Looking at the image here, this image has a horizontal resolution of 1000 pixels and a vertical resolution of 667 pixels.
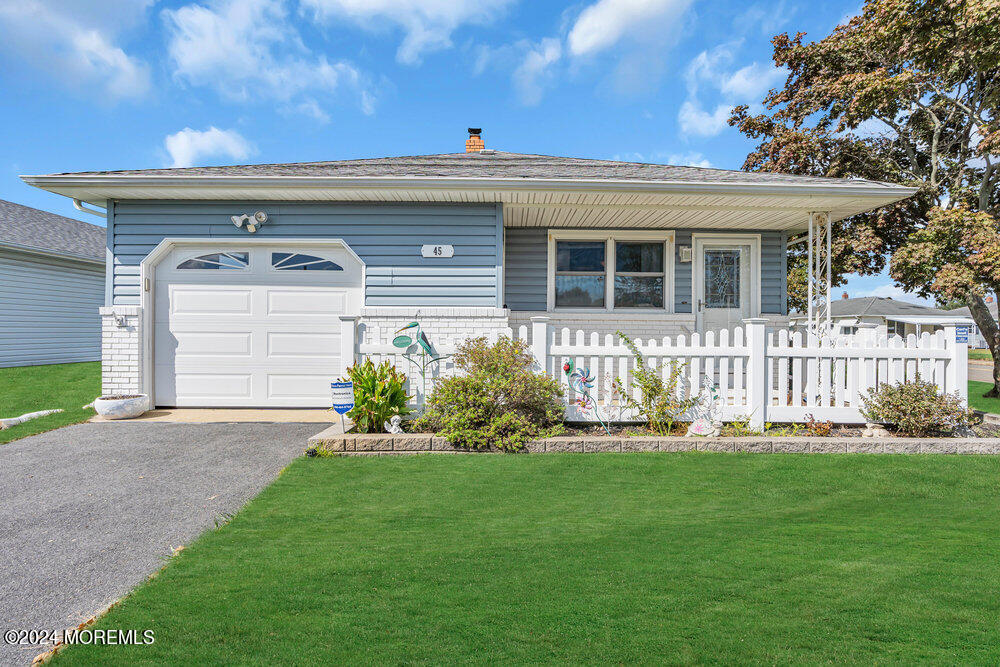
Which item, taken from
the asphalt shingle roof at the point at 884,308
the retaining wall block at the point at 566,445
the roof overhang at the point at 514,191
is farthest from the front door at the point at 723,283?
the asphalt shingle roof at the point at 884,308

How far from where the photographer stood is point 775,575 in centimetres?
247

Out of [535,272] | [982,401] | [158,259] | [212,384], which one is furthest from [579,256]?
[982,401]

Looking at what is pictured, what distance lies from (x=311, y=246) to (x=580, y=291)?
168 inches

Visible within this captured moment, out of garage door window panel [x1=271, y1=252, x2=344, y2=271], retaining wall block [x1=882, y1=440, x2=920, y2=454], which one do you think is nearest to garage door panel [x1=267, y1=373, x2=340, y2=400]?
garage door window panel [x1=271, y1=252, x2=344, y2=271]

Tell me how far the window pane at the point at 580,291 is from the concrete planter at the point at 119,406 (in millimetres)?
6167

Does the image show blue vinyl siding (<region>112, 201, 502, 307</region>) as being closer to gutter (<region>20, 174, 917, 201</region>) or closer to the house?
the house

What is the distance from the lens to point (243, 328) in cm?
733

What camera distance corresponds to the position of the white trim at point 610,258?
8.65m

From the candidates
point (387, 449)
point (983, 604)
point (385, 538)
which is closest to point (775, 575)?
point (983, 604)

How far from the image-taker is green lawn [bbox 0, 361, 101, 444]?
649 cm

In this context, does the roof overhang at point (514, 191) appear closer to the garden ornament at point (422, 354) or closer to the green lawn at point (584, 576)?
the garden ornament at point (422, 354)

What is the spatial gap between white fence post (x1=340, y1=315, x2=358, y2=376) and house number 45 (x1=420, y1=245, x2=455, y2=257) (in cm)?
178

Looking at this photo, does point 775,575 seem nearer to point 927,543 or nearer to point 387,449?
point 927,543

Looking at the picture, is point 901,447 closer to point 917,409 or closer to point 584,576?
point 917,409
